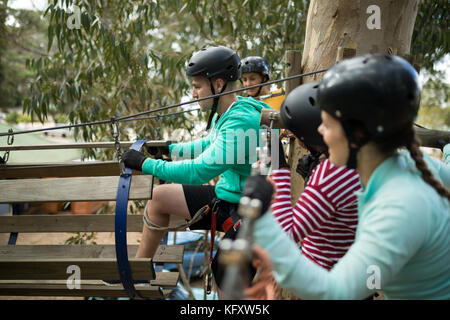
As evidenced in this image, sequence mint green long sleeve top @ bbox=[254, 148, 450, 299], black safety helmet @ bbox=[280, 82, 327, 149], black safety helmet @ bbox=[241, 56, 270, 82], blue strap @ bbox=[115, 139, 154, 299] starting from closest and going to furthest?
mint green long sleeve top @ bbox=[254, 148, 450, 299] → black safety helmet @ bbox=[280, 82, 327, 149] → blue strap @ bbox=[115, 139, 154, 299] → black safety helmet @ bbox=[241, 56, 270, 82]

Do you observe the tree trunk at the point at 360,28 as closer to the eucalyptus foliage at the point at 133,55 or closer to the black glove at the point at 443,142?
the black glove at the point at 443,142

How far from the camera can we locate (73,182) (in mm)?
2229

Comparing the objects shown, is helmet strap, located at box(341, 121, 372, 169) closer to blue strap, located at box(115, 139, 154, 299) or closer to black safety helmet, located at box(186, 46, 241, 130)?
blue strap, located at box(115, 139, 154, 299)

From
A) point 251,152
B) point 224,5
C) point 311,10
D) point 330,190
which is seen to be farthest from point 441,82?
point 330,190

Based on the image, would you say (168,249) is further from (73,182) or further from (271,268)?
(271,268)

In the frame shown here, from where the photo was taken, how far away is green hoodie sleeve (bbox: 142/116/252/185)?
7.25 ft

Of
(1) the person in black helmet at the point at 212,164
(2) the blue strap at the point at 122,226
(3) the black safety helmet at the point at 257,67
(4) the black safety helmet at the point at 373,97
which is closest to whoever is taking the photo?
(4) the black safety helmet at the point at 373,97

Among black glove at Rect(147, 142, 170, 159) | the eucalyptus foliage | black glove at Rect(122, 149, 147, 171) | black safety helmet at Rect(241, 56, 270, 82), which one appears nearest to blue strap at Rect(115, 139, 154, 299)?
black glove at Rect(122, 149, 147, 171)

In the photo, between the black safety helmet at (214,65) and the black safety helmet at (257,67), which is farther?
the black safety helmet at (257,67)

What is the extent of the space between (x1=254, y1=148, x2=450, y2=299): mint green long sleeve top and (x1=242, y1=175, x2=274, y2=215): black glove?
0.14 ft

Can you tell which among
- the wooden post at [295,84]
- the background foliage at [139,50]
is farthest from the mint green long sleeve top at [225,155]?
the background foliage at [139,50]

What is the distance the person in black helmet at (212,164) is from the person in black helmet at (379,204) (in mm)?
1009

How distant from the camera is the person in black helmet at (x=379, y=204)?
40.6 inches

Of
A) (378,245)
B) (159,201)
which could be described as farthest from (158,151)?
(378,245)
